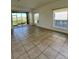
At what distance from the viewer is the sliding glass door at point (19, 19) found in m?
14.9

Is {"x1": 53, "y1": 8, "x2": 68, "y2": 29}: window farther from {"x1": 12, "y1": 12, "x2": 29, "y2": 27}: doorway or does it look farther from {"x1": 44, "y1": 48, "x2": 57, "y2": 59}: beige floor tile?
{"x1": 12, "y1": 12, "x2": 29, "y2": 27}: doorway

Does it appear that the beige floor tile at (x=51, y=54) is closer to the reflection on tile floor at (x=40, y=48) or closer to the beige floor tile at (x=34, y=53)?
the reflection on tile floor at (x=40, y=48)

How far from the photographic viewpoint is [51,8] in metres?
8.42

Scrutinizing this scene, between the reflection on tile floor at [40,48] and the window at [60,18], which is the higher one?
the window at [60,18]

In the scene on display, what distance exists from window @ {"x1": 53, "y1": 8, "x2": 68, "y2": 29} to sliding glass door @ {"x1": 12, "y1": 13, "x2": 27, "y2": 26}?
847cm

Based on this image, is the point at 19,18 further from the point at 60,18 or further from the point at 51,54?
the point at 51,54

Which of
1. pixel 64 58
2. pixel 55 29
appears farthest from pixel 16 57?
pixel 55 29

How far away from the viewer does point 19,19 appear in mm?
15820

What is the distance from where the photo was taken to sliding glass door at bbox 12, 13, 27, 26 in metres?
14.9

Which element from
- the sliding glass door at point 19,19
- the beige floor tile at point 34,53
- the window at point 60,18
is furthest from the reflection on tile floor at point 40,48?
the sliding glass door at point 19,19

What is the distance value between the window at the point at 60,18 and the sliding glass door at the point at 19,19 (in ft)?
27.8
